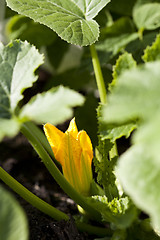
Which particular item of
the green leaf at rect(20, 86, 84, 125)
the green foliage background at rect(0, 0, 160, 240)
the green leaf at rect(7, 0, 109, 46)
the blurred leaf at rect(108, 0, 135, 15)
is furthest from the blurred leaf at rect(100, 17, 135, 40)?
the green leaf at rect(20, 86, 84, 125)

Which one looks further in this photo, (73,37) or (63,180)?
(73,37)

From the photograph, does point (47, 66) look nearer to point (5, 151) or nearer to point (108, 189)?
point (5, 151)

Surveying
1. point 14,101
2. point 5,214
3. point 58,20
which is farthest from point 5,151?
point 5,214

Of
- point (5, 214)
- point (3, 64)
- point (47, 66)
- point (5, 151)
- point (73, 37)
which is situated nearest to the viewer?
point (5, 214)

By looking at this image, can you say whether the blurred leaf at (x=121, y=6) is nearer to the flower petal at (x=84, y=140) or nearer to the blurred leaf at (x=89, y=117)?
the blurred leaf at (x=89, y=117)

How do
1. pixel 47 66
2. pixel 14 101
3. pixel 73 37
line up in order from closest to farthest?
pixel 14 101, pixel 73 37, pixel 47 66

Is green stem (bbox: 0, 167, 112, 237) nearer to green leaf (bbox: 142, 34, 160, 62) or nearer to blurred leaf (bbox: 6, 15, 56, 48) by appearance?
green leaf (bbox: 142, 34, 160, 62)
